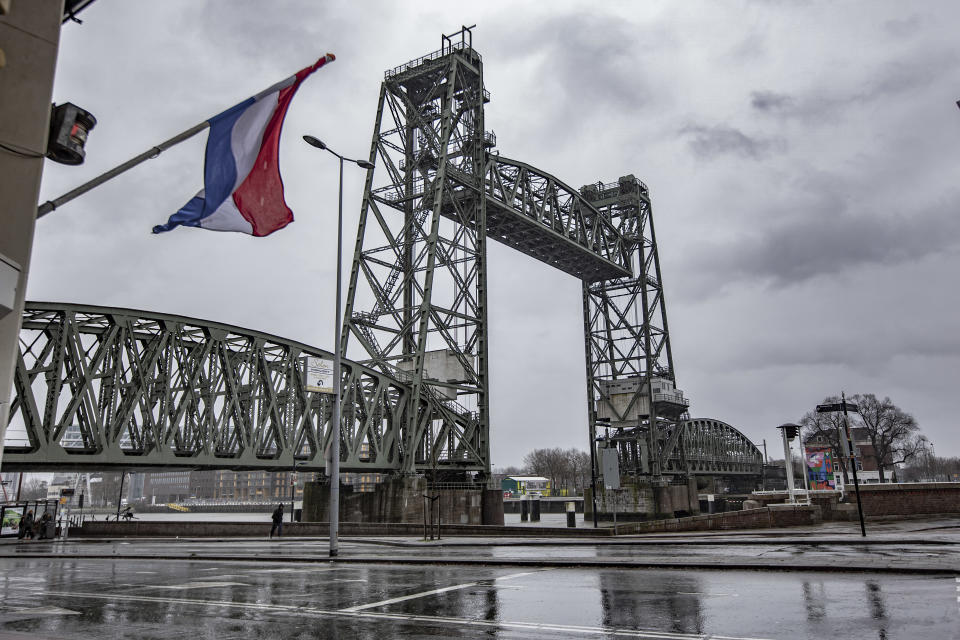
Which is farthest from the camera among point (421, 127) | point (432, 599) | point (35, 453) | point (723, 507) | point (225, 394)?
point (723, 507)

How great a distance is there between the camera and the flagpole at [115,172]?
7160mm

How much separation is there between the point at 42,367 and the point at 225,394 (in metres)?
9.76

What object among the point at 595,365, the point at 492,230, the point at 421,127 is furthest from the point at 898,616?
the point at 595,365

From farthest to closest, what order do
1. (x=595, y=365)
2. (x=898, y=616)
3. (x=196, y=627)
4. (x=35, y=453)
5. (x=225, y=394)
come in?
1. (x=595, y=365)
2. (x=225, y=394)
3. (x=35, y=453)
4. (x=196, y=627)
5. (x=898, y=616)

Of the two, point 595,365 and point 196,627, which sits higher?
point 595,365

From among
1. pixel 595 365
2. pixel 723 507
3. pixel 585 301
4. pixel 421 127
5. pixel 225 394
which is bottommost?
pixel 723 507

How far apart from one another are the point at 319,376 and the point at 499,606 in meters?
Result: 14.9

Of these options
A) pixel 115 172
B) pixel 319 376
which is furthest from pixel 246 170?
pixel 319 376

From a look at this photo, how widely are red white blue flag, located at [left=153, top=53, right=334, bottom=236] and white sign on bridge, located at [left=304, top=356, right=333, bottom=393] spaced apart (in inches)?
482

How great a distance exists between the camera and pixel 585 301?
75.9 m

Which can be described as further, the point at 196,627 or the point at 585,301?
the point at 585,301

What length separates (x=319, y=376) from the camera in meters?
23.4

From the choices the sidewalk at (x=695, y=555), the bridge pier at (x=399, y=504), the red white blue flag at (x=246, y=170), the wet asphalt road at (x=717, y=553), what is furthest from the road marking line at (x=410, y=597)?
the bridge pier at (x=399, y=504)

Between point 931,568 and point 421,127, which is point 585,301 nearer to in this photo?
point 421,127
